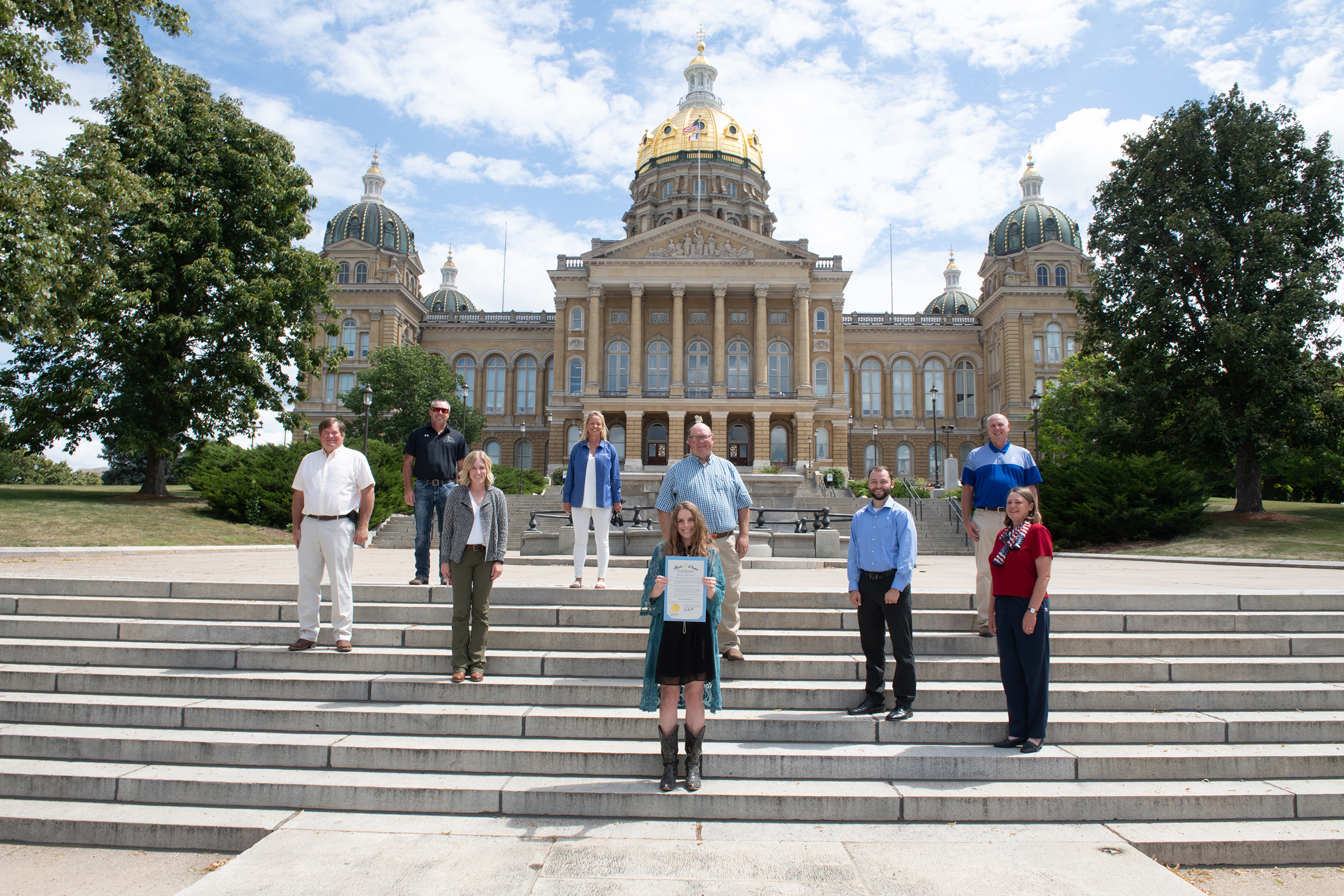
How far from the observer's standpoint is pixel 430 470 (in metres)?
8.51

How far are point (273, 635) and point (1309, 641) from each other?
31.0ft

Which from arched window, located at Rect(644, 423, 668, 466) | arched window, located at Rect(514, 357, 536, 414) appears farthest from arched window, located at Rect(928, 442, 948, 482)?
arched window, located at Rect(514, 357, 536, 414)

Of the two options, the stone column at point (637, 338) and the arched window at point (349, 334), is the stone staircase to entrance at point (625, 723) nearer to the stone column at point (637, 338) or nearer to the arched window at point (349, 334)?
the stone column at point (637, 338)

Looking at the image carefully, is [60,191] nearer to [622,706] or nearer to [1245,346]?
[622,706]

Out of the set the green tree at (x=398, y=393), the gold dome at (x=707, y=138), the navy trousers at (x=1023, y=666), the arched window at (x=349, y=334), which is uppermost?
the gold dome at (x=707, y=138)

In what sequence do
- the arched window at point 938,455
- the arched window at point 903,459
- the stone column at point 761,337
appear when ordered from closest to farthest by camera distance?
the stone column at point 761,337 → the arched window at point 938,455 → the arched window at point 903,459

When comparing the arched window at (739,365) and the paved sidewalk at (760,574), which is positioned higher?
the arched window at (739,365)

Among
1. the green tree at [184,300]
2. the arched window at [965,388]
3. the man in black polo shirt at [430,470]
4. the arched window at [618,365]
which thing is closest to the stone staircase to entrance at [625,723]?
the man in black polo shirt at [430,470]

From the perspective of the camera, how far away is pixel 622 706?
6156 millimetres

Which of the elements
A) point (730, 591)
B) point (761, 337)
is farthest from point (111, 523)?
point (761, 337)

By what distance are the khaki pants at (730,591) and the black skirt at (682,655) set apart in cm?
141

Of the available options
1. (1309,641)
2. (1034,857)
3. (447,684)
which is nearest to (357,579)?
(447,684)

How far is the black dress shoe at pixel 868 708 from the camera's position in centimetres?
594

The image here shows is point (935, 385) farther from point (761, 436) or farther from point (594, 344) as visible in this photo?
point (594, 344)
